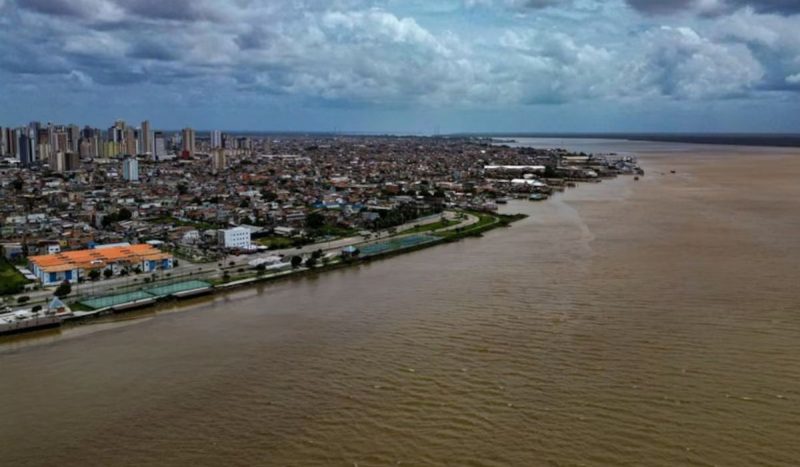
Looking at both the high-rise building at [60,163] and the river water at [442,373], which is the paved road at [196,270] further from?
the high-rise building at [60,163]

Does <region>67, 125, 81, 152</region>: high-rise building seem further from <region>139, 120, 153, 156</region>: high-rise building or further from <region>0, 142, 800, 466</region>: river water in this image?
<region>0, 142, 800, 466</region>: river water

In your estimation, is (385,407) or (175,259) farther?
(175,259)

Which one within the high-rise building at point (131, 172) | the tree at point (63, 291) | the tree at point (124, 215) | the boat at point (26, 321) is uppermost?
the high-rise building at point (131, 172)

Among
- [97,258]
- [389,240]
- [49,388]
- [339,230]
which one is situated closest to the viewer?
[49,388]

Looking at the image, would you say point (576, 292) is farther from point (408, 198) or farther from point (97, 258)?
point (408, 198)

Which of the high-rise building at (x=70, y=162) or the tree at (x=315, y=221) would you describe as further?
the high-rise building at (x=70, y=162)

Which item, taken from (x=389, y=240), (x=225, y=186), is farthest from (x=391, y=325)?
(x=225, y=186)

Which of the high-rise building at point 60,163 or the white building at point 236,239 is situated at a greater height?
the high-rise building at point 60,163

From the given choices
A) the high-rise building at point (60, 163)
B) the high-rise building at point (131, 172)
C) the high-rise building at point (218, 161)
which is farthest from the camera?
the high-rise building at point (218, 161)

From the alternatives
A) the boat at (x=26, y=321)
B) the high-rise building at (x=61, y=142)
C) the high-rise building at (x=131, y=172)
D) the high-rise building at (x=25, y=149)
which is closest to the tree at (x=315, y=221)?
the boat at (x=26, y=321)
